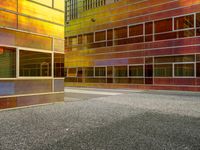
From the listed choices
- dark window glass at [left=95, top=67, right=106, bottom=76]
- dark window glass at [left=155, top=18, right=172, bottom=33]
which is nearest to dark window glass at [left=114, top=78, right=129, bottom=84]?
dark window glass at [left=95, top=67, right=106, bottom=76]

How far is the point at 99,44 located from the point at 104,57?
7.31 ft

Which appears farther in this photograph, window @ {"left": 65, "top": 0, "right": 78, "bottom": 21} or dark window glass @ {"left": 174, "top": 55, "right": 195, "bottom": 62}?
window @ {"left": 65, "top": 0, "right": 78, "bottom": 21}

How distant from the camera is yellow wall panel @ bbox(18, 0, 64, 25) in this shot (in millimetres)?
9916

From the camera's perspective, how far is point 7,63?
30.4ft

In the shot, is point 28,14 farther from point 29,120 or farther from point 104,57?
point 104,57

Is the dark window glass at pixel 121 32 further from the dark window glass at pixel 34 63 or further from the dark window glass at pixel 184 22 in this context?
the dark window glass at pixel 34 63

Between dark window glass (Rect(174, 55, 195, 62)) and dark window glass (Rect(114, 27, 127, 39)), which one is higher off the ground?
dark window glass (Rect(114, 27, 127, 39))

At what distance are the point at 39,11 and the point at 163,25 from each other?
14.9 metres

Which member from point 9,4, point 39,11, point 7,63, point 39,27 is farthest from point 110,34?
point 7,63

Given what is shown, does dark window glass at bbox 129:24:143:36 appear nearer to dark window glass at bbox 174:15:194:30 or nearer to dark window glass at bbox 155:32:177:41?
dark window glass at bbox 155:32:177:41

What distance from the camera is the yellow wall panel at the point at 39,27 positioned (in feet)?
32.4

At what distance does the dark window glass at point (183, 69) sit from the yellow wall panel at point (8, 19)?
16241mm

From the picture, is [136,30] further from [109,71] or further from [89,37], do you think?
[89,37]

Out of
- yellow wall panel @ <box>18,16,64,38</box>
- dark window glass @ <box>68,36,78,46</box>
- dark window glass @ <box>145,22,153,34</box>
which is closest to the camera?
yellow wall panel @ <box>18,16,64,38</box>
